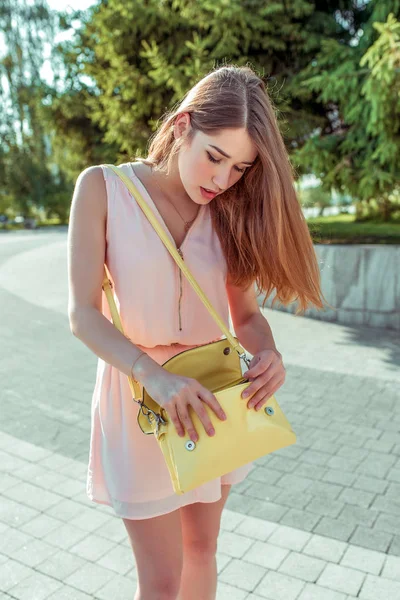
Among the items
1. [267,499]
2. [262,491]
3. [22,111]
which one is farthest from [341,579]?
[22,111]

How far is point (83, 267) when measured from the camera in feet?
5.15

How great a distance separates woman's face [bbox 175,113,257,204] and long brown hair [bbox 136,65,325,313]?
0.02 meters

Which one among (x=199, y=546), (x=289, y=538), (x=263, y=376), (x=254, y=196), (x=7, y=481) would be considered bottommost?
(x=7, y=481)

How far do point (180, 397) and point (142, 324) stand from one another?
1.08ft

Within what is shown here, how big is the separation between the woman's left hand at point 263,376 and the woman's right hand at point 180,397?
0.12 m

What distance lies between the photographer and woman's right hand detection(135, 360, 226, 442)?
4.67 ft

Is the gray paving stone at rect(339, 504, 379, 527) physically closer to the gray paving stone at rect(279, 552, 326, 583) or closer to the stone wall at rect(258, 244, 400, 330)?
the gray paving stone at rect(279, 552, 326, 583)

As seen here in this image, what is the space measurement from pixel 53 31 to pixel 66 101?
23317mm

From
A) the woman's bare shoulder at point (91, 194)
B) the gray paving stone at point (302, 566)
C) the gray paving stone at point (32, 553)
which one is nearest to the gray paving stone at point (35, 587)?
the gray paving stone at point (32, 553)

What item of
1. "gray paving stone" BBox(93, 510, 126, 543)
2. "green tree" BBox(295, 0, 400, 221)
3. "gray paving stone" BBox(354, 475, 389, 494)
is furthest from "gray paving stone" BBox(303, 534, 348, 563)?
"green tree" BBox(295, 0, 400, 221)

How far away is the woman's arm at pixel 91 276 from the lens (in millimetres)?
1521

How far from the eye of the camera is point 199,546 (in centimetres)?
191

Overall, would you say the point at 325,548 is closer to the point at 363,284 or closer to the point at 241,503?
the point at 241,503

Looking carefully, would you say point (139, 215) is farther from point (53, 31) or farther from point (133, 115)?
point (53, 31)
